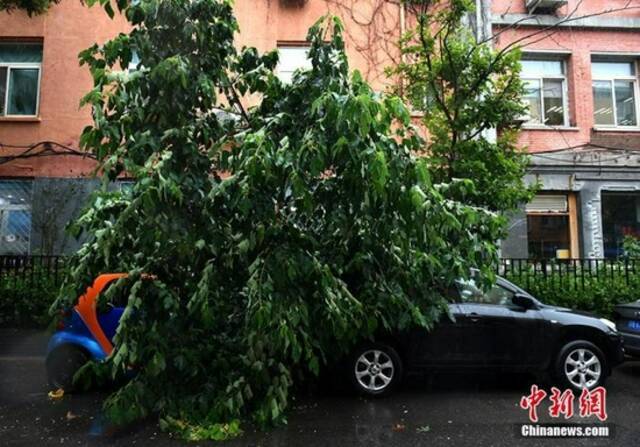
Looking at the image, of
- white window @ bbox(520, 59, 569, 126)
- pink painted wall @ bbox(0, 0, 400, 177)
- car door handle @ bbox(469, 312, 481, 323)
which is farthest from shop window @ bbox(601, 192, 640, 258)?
car door handle @ bbox(469, 312, 481, 323)

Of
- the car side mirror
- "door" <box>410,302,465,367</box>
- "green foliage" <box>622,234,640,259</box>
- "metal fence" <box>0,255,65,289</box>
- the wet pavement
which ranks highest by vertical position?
"green foliage" <box>622,234,640,259</box>

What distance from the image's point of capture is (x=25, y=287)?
36.3 feet

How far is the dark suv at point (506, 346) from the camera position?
6883 mm

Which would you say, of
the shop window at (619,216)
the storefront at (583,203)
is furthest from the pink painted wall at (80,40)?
the shop window at (619,216)

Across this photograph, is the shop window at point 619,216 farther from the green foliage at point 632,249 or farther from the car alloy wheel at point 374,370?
the car alloy wheel at point 374,370

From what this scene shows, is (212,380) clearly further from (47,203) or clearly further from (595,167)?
(595,167)

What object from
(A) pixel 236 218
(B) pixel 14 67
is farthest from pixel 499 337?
(B) pixel 14 67

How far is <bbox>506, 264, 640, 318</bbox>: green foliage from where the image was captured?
35.5 ft

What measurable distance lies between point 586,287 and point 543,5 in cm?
765

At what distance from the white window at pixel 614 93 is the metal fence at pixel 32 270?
13.7 metres

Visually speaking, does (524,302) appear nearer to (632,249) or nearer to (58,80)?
(632,249)

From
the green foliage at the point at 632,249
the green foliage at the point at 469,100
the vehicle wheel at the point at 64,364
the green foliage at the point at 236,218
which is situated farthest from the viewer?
the green foliage at the point at 632,249

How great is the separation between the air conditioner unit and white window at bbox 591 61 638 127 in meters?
1.89

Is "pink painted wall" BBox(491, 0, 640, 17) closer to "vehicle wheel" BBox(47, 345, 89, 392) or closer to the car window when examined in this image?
the car window
